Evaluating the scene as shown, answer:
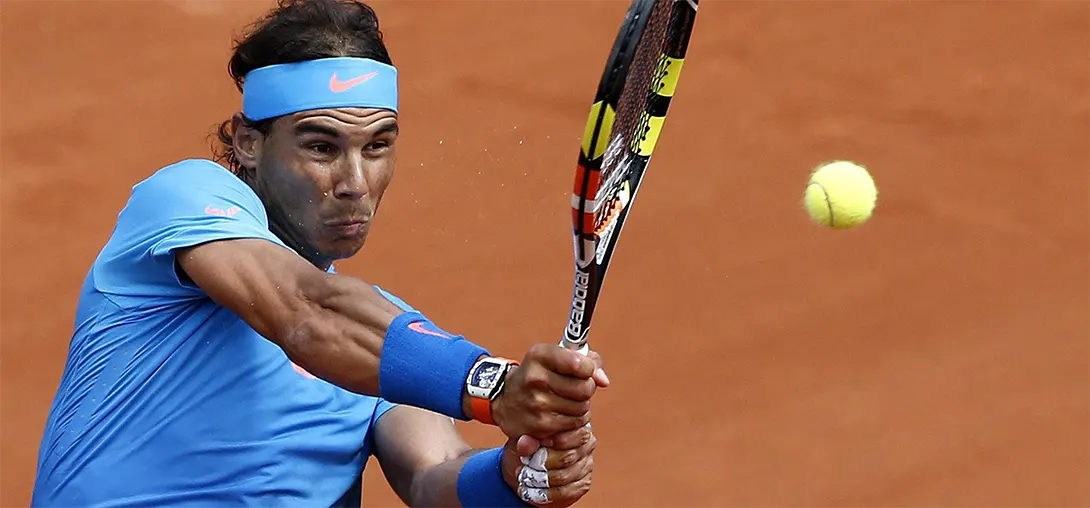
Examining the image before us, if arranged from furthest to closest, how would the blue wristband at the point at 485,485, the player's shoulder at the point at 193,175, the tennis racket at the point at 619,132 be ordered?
the blue wristband at the point at 485,485, the player's shoulder at the point at 193,175, the tennis racket at the point at 619,132

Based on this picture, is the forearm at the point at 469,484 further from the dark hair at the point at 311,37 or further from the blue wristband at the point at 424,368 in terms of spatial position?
the dark hair at the point at 311,37

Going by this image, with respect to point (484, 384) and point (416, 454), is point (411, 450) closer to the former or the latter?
point (416, 454)

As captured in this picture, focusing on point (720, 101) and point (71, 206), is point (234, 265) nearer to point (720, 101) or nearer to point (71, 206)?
point (71, 206)

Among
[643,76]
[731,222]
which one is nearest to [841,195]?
[643,76]

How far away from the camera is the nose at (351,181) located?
10.6 feet

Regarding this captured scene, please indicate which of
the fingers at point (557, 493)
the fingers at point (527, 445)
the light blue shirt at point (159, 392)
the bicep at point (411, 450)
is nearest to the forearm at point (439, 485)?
the bicep at point (411, 450)

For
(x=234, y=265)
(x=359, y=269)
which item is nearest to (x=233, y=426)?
(x=234, y=265)

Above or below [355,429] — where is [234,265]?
above

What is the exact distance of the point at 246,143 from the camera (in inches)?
135

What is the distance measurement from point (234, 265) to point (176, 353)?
387 millimetres

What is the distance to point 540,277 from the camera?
5648mm

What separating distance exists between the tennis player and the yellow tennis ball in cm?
95

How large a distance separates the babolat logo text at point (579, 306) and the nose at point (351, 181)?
2.57ft

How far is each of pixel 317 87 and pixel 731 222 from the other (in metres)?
2.73
